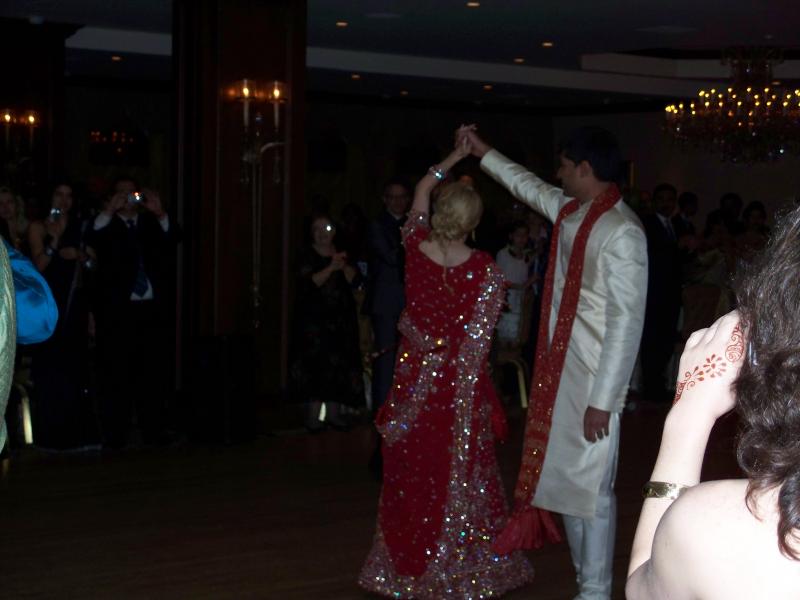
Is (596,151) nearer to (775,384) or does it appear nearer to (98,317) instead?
(775,384)

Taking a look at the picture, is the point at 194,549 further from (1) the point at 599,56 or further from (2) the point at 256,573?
(1) the point at 599,56

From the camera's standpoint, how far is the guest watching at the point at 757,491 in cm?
110

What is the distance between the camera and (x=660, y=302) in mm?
9422

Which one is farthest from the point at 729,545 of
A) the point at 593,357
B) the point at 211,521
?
the point at 211,521

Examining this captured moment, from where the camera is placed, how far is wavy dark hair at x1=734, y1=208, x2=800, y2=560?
1.09 meters

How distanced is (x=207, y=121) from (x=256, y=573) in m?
3.86

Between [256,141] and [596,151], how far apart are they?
432cm

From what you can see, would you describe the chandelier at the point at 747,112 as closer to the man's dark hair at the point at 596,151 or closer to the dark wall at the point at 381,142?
the dark wall at the point at 381,142

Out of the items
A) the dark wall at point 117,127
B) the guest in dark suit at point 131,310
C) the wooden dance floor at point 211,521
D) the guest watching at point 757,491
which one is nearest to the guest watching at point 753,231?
the wooden dance floor at point 211,521

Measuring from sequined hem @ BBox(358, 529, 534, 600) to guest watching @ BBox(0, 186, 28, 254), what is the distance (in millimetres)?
3386

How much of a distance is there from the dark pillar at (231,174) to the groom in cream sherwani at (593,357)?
4.08 m

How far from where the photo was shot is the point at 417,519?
13.7 feet

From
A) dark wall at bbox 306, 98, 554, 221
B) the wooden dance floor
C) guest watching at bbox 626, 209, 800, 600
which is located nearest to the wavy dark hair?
guest watching at bbox 626, 209, 800, 600

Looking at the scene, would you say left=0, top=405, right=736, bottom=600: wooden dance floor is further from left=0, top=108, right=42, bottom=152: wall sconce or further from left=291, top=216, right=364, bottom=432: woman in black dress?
left=0, top=108, right=42, bottom=152: wall sconce
